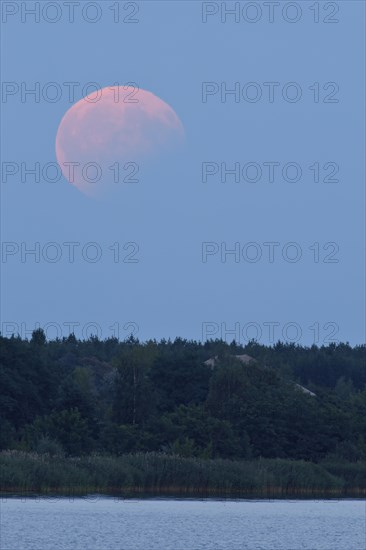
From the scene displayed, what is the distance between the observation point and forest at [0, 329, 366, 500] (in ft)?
271

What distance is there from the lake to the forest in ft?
18.2

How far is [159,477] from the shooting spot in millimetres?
67438

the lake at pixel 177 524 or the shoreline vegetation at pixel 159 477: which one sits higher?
the shoreline vegetation at pixel 159 477

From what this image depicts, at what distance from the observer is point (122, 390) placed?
321 feet

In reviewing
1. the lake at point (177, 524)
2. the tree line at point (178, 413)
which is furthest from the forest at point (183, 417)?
the lake at point (177, 524)

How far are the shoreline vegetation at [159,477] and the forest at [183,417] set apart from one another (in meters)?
0.31

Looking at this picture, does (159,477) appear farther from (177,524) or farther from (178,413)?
(178,413)

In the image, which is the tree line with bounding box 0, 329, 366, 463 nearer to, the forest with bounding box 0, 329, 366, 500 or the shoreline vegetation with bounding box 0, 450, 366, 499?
the forest with bounding box 0, 329, 366, 500

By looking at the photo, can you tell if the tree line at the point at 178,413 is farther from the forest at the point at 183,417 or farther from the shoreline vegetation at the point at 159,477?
the shoreline vegetation at the point at 159,477

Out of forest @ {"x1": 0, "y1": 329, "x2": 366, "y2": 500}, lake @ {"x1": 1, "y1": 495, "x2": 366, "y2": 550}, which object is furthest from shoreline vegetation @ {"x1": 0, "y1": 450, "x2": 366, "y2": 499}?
lake @ {"x1": 1, "y1": 495, "x2": 366, "y2": 550}

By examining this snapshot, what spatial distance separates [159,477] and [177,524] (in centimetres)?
1323

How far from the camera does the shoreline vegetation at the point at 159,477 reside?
63.4m

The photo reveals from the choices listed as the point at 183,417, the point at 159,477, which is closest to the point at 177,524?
the point at 159,477

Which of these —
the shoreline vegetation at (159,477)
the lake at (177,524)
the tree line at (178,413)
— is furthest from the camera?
the tree line at (178,413)
